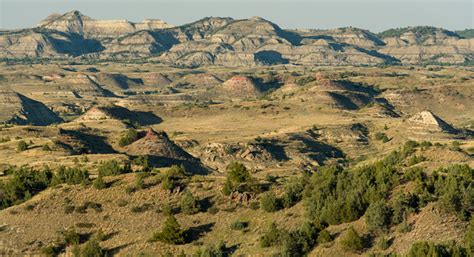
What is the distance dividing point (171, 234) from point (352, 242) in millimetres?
13593

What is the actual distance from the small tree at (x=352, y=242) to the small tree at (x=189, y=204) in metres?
14.7

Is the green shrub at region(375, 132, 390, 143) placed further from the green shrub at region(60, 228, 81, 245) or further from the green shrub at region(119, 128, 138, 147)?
the green shrub at region(60, 228, 81, 245)

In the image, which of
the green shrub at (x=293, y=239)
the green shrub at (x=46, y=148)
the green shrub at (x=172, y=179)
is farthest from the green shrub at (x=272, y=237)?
the green shrub at (x=46, y=148)

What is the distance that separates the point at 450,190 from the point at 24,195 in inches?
1467

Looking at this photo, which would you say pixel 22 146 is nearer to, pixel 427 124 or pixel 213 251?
pixel 213 251

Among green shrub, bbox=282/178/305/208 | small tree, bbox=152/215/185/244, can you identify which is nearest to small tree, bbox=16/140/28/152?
small tree, bbox=152/215/185/244

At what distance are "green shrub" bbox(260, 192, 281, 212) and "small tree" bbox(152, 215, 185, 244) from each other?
7.10m

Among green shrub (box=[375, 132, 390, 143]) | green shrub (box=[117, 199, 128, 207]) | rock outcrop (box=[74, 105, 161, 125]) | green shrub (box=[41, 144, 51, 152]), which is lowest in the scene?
rock outcrop (box=[74, 105, 161, 125])

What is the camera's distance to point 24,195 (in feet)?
205

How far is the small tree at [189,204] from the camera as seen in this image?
55.4m

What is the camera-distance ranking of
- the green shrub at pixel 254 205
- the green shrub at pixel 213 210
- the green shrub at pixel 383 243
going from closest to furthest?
the green shrub at pixel 383 243 → the green shrub at pixel 254 205 → the green shrub at pixel 213 210

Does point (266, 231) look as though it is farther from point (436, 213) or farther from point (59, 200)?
point (59, 200)

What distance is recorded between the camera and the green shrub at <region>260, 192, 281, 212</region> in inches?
2120

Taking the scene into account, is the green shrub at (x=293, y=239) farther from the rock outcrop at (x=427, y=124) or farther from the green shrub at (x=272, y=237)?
the rock outcrop at (x=427, y=124)
